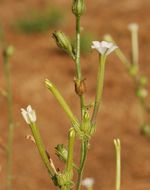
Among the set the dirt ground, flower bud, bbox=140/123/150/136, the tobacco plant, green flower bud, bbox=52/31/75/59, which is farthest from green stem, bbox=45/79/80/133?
flower bud, bbox=140/123/150/136

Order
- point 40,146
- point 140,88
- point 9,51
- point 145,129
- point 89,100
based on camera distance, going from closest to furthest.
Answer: point 40,146 < point 9,51 < point 140,88 < point 145,129 < point 89,100

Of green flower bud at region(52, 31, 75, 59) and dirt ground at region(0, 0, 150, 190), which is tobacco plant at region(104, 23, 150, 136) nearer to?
dirt ground at region(0, 0, 150, 190)

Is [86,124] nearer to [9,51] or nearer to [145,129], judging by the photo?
[9,51]

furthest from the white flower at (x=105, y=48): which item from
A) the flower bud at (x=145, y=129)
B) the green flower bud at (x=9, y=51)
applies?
the flower bud at (x=145, y=129)

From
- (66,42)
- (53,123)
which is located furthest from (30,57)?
(66,42)

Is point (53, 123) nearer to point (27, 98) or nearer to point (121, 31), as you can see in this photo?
point (27, 98)

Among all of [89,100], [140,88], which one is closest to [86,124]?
[140,88]
